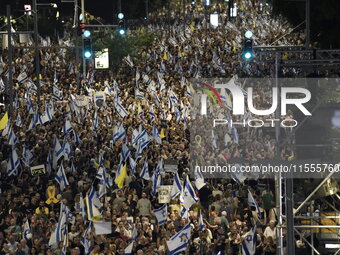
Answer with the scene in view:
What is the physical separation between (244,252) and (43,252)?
385 centimetres

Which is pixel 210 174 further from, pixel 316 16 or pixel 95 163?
pixel 316 16

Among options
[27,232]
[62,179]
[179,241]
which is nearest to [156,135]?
[62,179]

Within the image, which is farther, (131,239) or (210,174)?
(210,174)

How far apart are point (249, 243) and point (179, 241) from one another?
136 centimetres

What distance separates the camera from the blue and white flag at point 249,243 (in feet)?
78.3

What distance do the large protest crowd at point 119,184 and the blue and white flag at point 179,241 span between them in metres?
0.02

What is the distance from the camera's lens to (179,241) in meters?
23.6

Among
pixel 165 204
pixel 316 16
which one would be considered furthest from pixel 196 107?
pixel 165 204

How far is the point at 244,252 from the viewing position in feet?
78.6

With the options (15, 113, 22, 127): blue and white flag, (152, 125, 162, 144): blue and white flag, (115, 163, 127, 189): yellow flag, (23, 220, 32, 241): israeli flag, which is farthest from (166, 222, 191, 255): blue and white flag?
(15, 113, 22, 127): blue and white flag

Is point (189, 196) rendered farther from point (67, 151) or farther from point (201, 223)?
point (67, 151)

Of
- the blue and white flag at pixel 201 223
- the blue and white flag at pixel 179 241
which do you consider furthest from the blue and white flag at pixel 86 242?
the blue and white flag at pixel 201 223

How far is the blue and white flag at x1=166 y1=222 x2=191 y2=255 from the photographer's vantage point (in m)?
23.6

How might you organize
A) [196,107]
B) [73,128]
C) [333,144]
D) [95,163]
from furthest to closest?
[196,107], [73,128], [95,163], [333,144]
